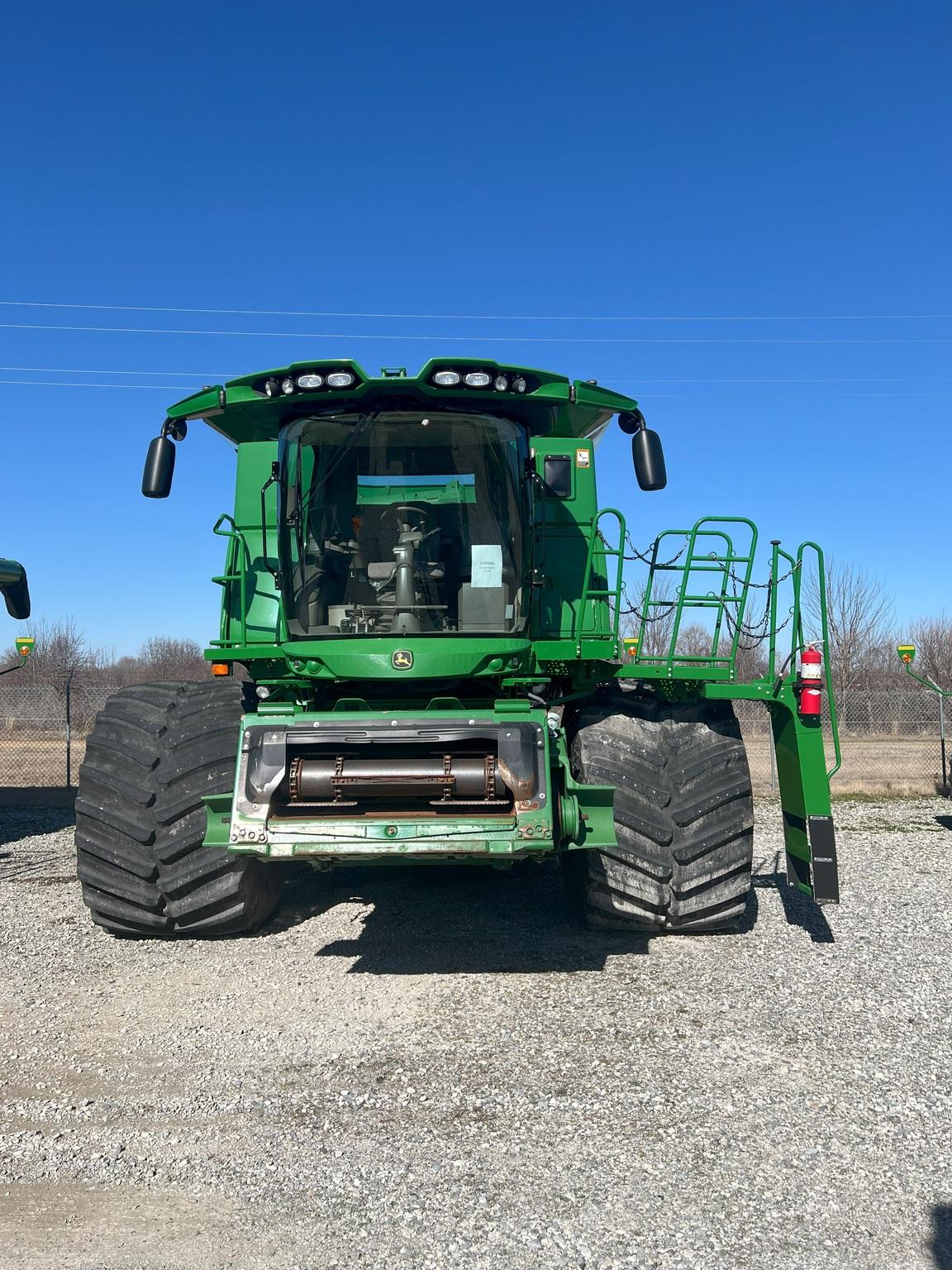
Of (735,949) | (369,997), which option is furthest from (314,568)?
(735,949)

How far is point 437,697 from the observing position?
6.28 meters

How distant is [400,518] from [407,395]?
2.49ft

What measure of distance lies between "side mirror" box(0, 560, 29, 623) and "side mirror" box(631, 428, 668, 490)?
7866mm

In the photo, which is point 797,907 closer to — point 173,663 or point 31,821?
point 31,821

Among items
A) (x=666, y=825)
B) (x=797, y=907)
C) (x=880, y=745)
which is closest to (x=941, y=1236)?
(x=666, y=825)

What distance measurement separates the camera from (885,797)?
16.1 m

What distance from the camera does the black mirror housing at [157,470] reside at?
22.6 feet

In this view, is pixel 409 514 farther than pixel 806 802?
Yes

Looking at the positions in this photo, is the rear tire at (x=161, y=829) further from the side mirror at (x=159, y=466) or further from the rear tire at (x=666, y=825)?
the rear tire at (x=666, y=825)

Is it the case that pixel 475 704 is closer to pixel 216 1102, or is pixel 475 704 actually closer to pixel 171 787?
pixel 171 787

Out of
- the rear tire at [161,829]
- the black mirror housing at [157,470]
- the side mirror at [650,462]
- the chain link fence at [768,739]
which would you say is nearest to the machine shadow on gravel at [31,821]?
the chain link fence at [768,739]

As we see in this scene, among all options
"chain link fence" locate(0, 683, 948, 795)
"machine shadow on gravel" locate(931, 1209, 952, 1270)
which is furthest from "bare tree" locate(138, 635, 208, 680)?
"machine shadow on gravel" locate(931, 1209, 952, 1270)

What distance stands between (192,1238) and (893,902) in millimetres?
6533

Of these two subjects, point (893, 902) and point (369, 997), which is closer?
point (369, 997)
